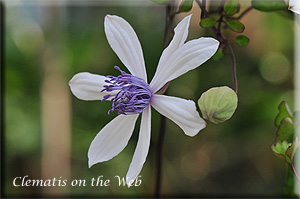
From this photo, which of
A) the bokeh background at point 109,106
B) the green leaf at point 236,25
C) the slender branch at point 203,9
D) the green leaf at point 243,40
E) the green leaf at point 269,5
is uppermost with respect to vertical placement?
the green leaf at point 269,5

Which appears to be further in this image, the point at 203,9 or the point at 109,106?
the point at 109,106

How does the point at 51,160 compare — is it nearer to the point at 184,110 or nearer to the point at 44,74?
the point at 44,74

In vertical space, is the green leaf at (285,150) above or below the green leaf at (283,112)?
below

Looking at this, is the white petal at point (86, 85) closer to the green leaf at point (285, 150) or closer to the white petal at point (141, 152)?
the white petal at point (141, 152)

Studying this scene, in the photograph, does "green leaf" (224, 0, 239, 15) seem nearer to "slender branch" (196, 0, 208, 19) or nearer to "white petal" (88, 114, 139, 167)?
"slender branch" (196, 0, 208, 19)

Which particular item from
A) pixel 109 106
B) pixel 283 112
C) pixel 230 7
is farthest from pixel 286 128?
pixel 109 106

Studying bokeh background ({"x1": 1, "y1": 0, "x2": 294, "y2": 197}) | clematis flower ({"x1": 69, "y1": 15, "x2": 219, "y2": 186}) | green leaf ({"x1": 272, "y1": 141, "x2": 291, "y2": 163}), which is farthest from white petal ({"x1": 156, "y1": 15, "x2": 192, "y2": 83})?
bokeh background ({"x1": 1, "y1": 0, "x2": 294, "y2": 197})

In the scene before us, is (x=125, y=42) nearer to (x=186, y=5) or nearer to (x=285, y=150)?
(x=186, y=5)

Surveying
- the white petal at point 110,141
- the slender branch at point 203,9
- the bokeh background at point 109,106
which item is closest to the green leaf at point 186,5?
the slender branch at point 203,9
